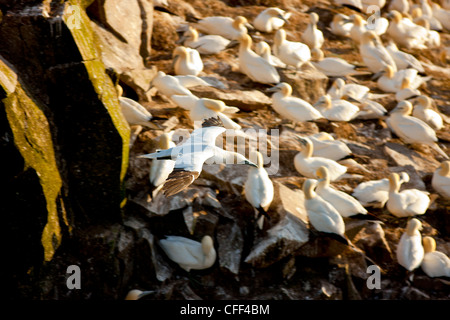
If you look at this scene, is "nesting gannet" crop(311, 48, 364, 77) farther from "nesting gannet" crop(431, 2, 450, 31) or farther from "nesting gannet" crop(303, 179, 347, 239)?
"nesting gannet" crop(431, 2, 450, 31)

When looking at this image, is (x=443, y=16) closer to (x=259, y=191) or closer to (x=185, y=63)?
(x=185, y=63)

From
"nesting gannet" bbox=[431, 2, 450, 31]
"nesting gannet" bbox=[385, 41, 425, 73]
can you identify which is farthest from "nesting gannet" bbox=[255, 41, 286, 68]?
"nesting gannet" bbox=[431, 2, 450, 31]

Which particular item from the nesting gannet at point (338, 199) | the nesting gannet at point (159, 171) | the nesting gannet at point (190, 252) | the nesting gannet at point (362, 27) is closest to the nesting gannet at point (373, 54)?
the nesting gannet at point (362, 27)

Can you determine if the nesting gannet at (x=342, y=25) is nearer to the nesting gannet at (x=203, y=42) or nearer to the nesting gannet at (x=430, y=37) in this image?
the nesting gannet at (x=430, y=37)

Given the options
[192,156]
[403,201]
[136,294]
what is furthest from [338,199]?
[136,294]

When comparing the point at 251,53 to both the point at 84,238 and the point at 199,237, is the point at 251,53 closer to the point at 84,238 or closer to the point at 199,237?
the point at 199,237

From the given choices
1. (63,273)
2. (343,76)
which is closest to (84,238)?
(63,273)

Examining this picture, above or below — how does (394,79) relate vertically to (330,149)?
below

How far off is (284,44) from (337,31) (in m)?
2.79

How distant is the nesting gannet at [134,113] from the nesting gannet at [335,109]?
2.97m

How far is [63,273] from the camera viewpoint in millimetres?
7168

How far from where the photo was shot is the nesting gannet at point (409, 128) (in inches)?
403

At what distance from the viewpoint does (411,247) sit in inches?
318

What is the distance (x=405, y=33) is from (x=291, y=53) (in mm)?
4230
